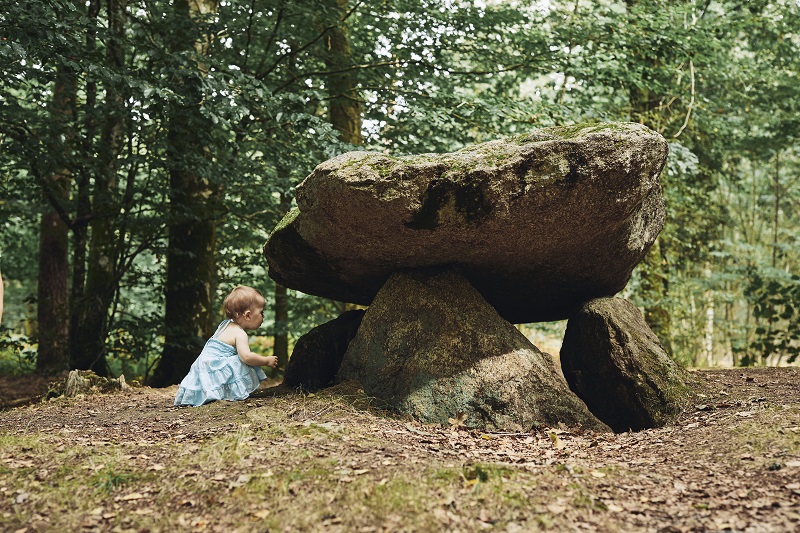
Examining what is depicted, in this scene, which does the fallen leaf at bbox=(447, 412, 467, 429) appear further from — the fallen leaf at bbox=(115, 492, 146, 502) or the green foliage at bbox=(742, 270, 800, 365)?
the green foliage at bbox=(742, 270, 800, 365)

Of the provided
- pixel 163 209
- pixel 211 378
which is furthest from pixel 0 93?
pixel 211 378

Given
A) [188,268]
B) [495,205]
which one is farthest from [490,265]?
[188,268]

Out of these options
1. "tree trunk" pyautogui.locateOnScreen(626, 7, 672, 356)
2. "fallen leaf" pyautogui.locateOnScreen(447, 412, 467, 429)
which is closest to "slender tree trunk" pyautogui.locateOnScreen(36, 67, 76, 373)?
"fallen leaf" pyautogui.locateOnScreen(447, 412, 467, 429)

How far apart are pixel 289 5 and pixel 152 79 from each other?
2.71m

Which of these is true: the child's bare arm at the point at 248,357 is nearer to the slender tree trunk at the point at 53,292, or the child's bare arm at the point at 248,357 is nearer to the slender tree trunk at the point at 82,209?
the slender tree trunk at the point at 82,209

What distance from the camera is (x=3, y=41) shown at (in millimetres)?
5824

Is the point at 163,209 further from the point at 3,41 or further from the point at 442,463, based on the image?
the point at 442,463

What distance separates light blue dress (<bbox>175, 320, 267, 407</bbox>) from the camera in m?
6.26

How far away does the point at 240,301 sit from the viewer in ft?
21.3

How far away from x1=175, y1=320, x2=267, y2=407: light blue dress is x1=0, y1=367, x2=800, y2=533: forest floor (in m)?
0.70

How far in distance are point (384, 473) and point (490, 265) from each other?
2.84 m

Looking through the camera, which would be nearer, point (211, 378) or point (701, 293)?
point (211, 378)

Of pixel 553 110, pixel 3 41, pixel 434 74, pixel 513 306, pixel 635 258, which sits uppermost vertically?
pixel 434 74

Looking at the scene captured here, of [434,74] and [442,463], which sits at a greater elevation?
[434,74]
